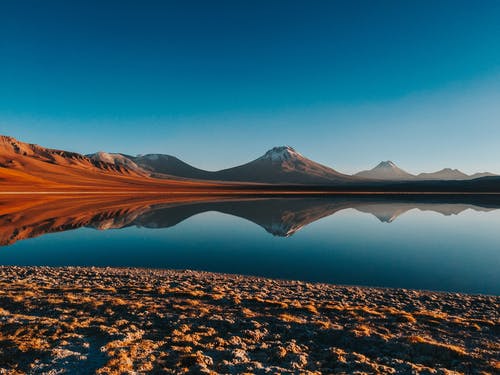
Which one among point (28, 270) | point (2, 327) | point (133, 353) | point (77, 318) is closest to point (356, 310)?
point (133, 353)

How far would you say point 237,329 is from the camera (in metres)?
10.7

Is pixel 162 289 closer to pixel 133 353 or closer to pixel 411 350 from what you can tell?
pixel 133 353

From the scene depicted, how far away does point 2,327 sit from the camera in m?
9.71

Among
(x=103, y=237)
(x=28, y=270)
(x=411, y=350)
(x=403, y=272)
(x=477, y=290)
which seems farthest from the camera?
(x=103, y=237)

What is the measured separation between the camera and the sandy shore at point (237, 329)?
8.22 m

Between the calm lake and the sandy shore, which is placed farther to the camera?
the calm lake

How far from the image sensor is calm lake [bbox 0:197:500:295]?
66.2ft

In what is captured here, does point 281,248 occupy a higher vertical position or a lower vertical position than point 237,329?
lower

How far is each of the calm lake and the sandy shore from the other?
3.85 metres

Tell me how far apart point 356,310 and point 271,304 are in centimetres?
367

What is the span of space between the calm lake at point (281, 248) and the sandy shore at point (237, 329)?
385cm

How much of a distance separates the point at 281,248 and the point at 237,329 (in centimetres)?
1728

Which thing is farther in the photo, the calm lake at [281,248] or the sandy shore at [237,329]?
the calm lake at [281,248]

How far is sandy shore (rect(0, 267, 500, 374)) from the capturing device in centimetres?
822
